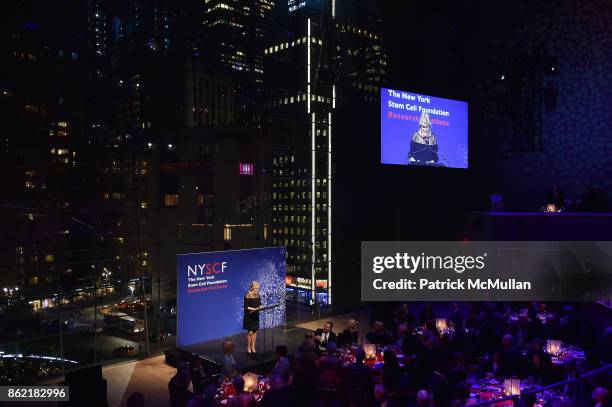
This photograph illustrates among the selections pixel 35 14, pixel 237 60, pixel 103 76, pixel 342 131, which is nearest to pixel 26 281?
pixel 103 76

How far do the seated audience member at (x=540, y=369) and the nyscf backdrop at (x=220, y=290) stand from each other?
475 cm

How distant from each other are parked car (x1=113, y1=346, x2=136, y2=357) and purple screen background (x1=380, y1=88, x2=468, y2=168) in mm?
6616

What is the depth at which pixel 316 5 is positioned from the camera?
1189 cm

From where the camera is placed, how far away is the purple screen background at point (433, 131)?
11.7 metres

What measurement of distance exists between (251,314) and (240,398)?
390 cm

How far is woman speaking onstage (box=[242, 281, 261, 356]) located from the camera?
870 centimetres

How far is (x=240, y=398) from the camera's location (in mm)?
4836

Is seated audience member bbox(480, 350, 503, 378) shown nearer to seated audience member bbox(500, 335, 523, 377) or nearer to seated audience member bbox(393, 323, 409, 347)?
seated audience member bbox(500, 335, 523, 377)

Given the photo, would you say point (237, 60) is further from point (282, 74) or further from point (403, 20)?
point (403, 20)

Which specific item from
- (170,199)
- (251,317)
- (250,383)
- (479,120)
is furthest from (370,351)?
(479,120)

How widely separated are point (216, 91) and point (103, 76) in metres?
2.22

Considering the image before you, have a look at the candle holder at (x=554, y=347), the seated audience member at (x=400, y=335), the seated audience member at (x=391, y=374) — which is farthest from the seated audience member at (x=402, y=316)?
the seated audience member at (x=391, y=374)

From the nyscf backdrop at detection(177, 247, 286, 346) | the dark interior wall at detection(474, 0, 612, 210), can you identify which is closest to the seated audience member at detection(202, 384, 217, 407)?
the nyscf backdrop at detection(177, 247, 286, 346)

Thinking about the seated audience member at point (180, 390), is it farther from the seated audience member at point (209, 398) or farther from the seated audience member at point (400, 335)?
the seated audience member at point (400, 335)
